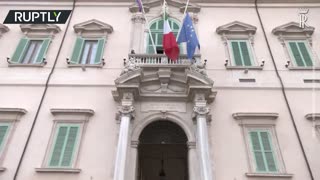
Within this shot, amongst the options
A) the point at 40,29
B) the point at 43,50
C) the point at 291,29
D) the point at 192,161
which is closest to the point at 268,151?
the point at 192,161

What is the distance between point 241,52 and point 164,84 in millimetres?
4058

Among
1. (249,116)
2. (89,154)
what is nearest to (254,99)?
(249,116)

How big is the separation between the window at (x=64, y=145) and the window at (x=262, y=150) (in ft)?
20.3

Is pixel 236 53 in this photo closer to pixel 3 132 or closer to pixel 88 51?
pixel 88 51

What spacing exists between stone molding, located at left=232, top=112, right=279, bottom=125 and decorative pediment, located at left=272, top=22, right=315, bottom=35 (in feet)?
15.4

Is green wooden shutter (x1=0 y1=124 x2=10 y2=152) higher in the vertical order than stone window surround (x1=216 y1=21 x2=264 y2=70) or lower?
lower

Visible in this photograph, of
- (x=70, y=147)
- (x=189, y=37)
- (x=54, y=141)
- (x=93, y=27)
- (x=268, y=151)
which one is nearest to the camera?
(x=268, y=151)

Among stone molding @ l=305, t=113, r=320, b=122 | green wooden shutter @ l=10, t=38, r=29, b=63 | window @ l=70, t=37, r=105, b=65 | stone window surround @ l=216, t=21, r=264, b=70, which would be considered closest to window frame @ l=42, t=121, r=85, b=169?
window @ l=70, t=37, r=105, b=65

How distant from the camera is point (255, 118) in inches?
496

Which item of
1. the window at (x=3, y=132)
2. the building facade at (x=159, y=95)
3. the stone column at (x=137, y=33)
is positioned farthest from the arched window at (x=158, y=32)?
the window at (x=3, y=132)

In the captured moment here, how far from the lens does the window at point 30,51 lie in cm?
1472

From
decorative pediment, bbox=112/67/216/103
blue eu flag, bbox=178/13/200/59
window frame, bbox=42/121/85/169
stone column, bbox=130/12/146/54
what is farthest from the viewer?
stone column, bbox=130/12/146/54

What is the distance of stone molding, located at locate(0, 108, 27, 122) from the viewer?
1270cm
